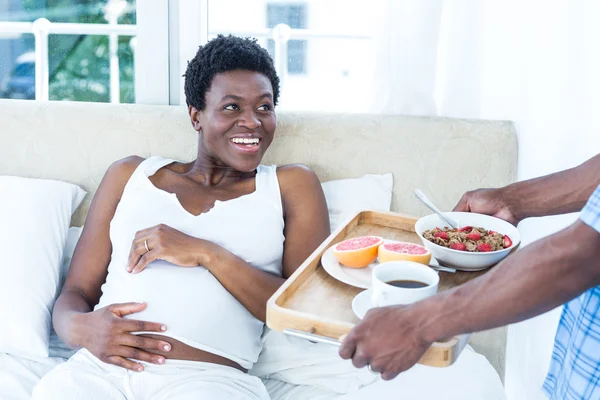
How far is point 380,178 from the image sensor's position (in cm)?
206

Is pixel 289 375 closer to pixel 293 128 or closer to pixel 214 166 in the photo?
pixel 214 166

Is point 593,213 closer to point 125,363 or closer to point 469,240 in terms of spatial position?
point 469,240

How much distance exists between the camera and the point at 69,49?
8.45 feet

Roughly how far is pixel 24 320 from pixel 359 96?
54.0 inches

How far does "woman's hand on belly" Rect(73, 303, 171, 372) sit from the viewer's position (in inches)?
60.9

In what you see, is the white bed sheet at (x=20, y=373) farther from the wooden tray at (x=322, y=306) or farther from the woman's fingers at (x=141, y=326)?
the wooden tray at (x=322, y=306)

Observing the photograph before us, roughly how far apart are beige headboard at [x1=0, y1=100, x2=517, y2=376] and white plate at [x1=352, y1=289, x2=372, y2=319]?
2.93 ft

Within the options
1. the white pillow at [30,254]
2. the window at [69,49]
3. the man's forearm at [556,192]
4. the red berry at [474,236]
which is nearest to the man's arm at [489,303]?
the red berry at [474,236]

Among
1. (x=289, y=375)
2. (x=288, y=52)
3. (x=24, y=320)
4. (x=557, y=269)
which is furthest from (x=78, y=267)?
(x=557, y=269)

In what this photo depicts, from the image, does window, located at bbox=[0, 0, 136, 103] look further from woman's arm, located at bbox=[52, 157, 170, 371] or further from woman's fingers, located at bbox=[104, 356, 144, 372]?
woman's fingers, located at bbox=[104, 356, 144, 372]

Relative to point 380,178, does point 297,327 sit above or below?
below

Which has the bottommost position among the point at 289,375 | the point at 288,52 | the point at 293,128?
the point at 289,375

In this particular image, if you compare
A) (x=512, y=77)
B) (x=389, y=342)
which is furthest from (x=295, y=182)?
(x=389, y=342)

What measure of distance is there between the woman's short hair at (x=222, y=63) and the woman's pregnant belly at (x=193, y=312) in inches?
21.4
